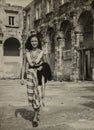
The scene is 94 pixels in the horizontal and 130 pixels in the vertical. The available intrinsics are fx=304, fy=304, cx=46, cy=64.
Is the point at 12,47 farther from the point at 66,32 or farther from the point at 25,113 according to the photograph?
the point at 25,113

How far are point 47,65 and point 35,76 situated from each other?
360 millimetres

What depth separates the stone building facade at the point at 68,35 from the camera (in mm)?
21875

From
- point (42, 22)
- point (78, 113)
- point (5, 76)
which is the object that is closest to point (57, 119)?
point (78, 113)

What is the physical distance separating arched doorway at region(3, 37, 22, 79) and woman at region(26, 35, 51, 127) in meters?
29.2

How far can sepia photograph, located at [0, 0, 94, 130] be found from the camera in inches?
228

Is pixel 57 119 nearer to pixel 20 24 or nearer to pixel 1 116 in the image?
pixel 1 116

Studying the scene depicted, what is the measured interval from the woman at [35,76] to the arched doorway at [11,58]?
95.9 ft

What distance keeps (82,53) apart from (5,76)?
49.5 feet

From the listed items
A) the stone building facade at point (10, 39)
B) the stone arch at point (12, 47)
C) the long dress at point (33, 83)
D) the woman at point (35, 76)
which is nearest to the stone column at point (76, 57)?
the stone building facade at point (10, 39)

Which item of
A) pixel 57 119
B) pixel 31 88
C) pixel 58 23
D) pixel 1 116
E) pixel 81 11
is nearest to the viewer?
pixel 31 88

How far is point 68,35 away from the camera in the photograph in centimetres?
2469

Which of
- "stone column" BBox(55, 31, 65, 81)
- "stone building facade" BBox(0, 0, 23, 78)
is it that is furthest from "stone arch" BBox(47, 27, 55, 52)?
"stone building facade" BBox(0, 0, 23, 78)

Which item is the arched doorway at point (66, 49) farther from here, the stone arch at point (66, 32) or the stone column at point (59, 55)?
the stone column at point (59, 55)

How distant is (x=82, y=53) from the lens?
72.0 ft
